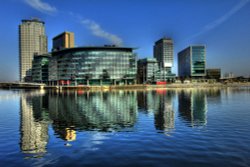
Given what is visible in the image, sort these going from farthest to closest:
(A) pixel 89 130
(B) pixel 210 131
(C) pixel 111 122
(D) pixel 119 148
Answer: (C) pixel 111 122, (A) pixel 89 130, (B) pixel 210 131, (D) pixel 119 148

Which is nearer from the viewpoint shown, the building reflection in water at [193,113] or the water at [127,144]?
the water at [127,144]

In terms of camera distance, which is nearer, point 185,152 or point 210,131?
point 185,152

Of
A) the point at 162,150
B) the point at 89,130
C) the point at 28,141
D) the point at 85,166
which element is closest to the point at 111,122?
the point at 89,130

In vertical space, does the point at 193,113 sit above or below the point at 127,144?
above

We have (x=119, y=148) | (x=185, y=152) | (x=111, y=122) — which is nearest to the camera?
(x=185, y=152)

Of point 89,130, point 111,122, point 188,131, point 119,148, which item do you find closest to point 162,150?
point 119,148

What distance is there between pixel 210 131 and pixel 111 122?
16763mm

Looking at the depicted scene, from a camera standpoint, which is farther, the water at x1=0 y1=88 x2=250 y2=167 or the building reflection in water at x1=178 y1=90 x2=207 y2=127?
the building reflection in water at x1=178 y1=90 x2=207 y2=127

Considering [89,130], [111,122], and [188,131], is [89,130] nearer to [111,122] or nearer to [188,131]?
[111,122]

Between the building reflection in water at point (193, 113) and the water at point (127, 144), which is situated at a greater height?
the building reflection in water at point (193, 113)

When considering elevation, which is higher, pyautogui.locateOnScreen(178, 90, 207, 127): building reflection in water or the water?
pyautogui.locateOnScreen(178, 90, 207, 127): building reflection in water

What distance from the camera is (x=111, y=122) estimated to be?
43.1 metres

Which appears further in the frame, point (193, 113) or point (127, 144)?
point (193, 113)

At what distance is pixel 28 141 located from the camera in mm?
30297
